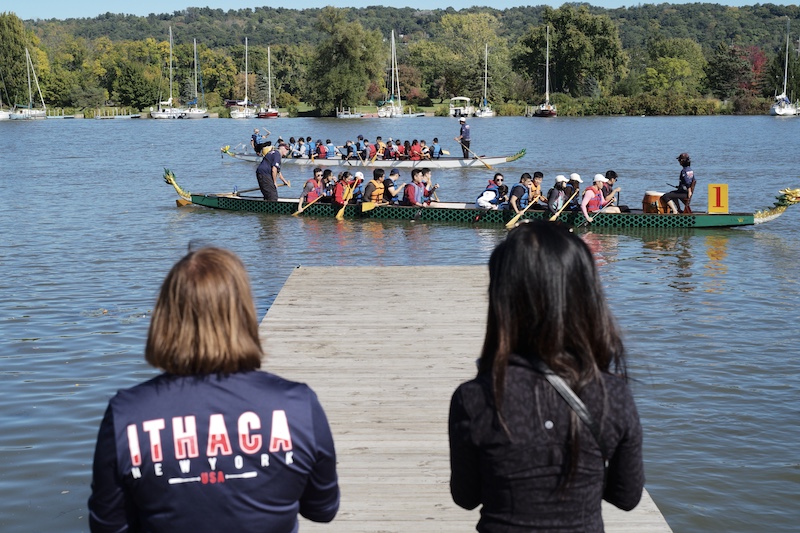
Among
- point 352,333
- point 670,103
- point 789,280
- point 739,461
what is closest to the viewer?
point 739,461

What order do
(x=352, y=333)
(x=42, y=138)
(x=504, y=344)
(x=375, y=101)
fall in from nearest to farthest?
(x=504, y=344), (x=352, y=333), (x=42, y=138), (x=375, y=101)

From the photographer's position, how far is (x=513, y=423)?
260cm

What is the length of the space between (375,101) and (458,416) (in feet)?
362

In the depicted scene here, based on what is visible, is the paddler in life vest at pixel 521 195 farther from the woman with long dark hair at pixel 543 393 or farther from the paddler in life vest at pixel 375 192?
the woman with long dark hair at pixel 543 393

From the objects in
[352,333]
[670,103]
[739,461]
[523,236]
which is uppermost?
[670,103]

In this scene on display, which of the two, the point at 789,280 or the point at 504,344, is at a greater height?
the point at 504,344

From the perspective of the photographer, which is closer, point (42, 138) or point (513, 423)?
point (513, 423)

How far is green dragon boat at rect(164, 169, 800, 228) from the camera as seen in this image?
760 inches

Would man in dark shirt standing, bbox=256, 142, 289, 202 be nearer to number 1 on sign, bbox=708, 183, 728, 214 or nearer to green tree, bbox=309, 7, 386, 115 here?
number 1 on sign, bbox=708, 183, 728, 214

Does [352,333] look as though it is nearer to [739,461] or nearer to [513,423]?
[739,461]

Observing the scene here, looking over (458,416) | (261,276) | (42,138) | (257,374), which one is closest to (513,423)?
(458,416)

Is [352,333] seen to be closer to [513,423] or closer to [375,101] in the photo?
[513,423]

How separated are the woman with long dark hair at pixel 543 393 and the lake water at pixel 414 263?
12.1ft

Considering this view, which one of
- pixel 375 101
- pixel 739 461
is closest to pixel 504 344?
pixel 739 461
